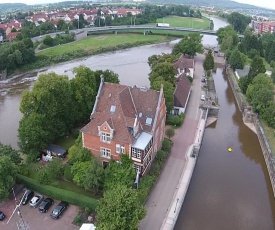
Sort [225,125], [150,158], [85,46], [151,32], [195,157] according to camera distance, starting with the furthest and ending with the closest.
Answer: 1. [151,32]
2. [85,46]
3. [225,125]
4. [195,157]
5. [150,158]

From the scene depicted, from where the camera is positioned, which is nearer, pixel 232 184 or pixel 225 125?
pixel 232 184

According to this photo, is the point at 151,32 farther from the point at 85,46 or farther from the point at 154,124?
the point at 154,124

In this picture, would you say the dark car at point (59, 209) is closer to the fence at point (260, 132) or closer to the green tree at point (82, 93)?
the green tree at point (82, 93)

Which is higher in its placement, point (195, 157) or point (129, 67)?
point (195, 157)

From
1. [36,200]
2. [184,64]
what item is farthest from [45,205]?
[184,64]

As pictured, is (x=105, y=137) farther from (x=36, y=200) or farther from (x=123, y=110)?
(x=36, y=200)

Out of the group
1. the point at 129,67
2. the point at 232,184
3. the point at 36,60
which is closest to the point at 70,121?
the point at 232,184

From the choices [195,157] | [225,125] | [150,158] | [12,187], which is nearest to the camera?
[12,187]

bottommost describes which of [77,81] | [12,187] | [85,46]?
[85,46]
